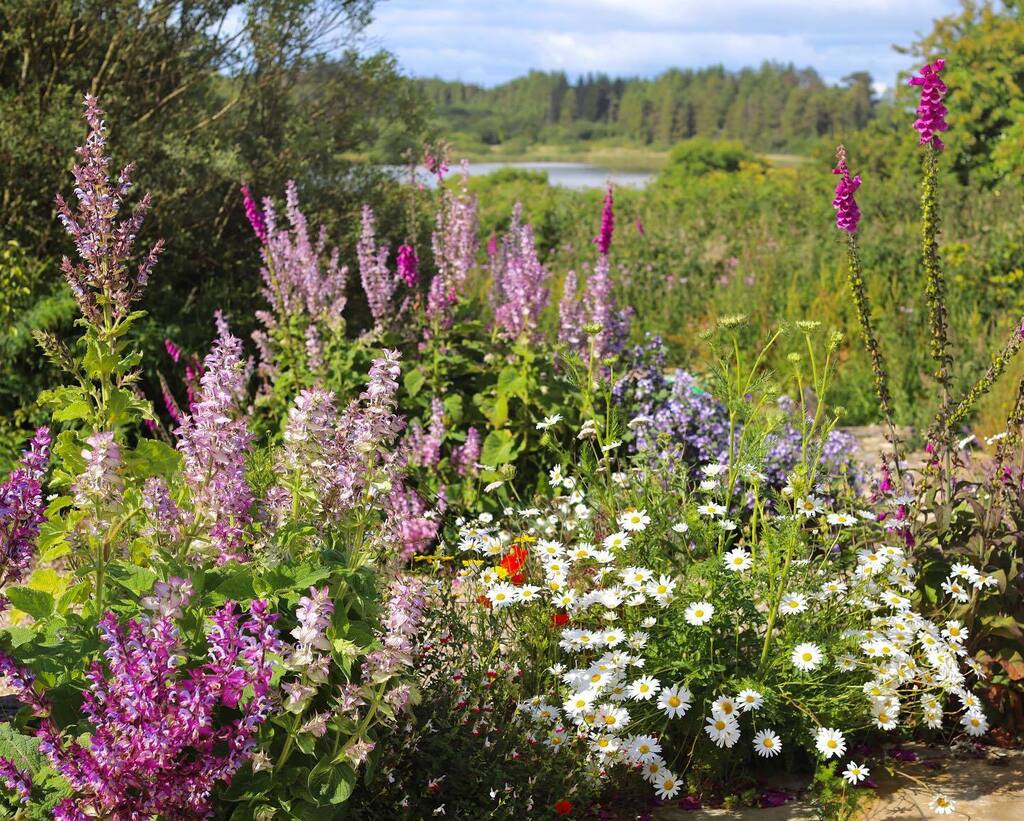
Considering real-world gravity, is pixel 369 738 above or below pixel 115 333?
below

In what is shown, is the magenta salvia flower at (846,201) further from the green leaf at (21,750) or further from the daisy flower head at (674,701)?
the green leaf at (21,750)

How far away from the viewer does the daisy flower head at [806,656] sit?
9.43ft

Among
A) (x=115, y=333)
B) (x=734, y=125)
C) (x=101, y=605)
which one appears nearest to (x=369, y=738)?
(x=101, y=605)

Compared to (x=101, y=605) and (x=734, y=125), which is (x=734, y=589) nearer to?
(x=101, y=605)

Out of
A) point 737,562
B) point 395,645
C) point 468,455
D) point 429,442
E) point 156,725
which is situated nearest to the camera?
point 156,725

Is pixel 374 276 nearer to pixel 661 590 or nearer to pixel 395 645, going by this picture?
pixel 661 590

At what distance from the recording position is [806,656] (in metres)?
2.93

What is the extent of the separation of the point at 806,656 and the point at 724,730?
1.07 feet

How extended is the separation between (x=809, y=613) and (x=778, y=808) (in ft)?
1.98

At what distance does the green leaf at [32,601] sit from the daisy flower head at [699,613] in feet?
5.56

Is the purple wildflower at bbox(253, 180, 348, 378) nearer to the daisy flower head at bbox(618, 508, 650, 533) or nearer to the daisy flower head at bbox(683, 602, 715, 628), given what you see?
the daisy flower head at bbox(618, 508, 650, 533)

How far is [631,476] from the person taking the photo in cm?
381

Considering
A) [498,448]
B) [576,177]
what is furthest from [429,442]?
[576,177]

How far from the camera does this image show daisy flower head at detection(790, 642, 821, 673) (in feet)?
9.43
